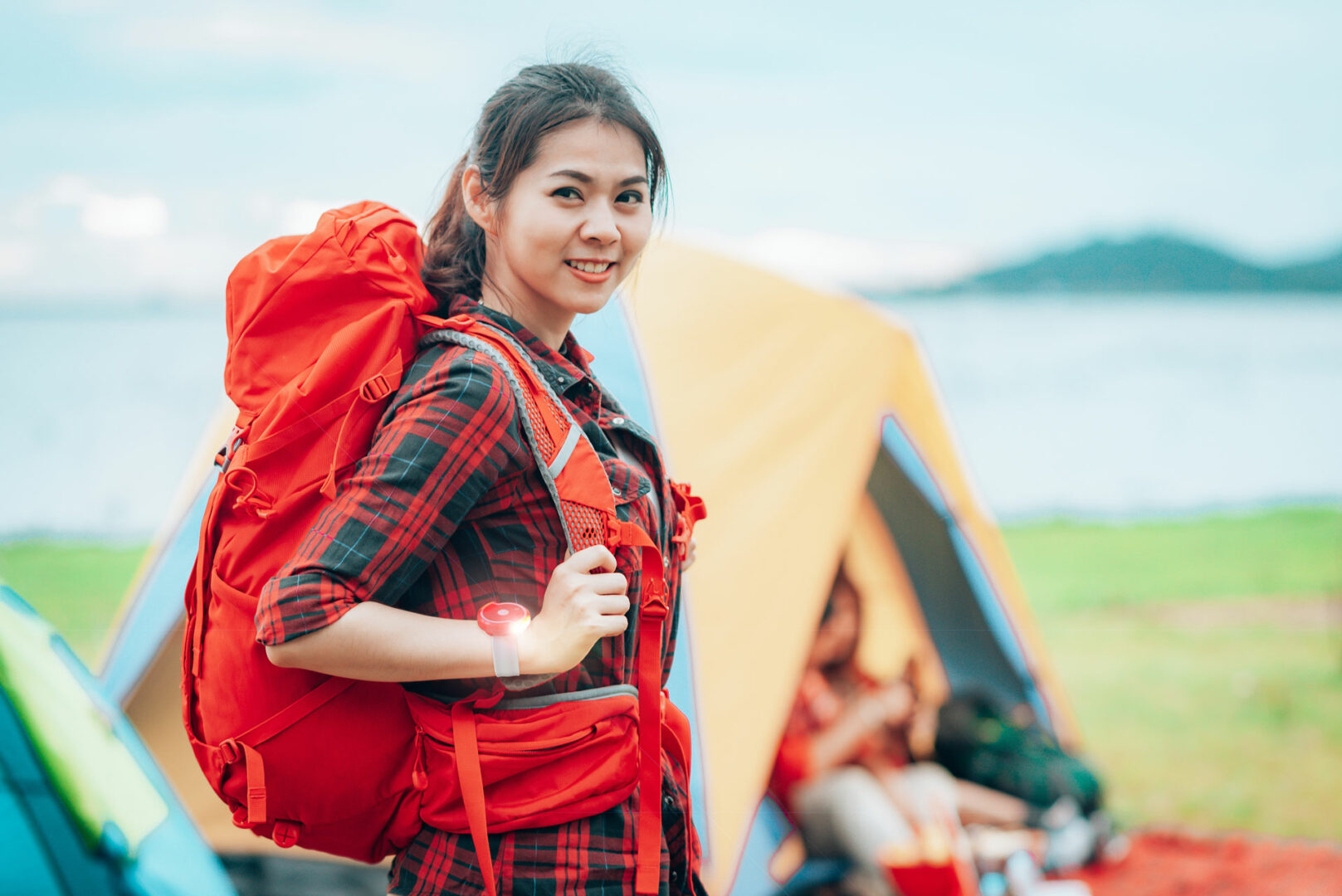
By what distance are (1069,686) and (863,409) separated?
5.74 ft

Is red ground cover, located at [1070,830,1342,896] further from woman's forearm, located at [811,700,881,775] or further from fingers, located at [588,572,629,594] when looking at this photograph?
fingers, located at [588,572,629,594]

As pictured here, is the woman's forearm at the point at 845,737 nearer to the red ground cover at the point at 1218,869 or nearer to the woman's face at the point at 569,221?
the red ground cover at the point at 1218,869

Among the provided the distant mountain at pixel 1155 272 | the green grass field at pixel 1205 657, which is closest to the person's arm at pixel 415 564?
the green grass field at pixel 1205 657

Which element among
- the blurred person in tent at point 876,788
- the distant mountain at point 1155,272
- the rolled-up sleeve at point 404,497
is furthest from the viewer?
the distant mountain at point 1155,272

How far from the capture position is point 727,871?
1327 mm

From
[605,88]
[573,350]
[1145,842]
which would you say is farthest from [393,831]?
[1145,842]

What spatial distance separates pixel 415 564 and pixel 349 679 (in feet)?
0.34

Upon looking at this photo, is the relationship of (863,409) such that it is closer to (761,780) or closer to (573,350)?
(761,780)

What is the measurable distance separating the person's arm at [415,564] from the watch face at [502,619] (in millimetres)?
11

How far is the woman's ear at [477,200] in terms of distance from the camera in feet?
2.39

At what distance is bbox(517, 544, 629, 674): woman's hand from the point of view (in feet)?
2.07

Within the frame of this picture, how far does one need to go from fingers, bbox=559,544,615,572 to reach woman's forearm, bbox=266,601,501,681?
65 millimetres

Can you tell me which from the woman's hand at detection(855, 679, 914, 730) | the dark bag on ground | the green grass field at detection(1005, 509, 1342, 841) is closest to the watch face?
the woman's hand at detection(855, 679, 914, 730)

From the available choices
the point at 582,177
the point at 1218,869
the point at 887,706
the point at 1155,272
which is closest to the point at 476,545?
the point at 582,177
